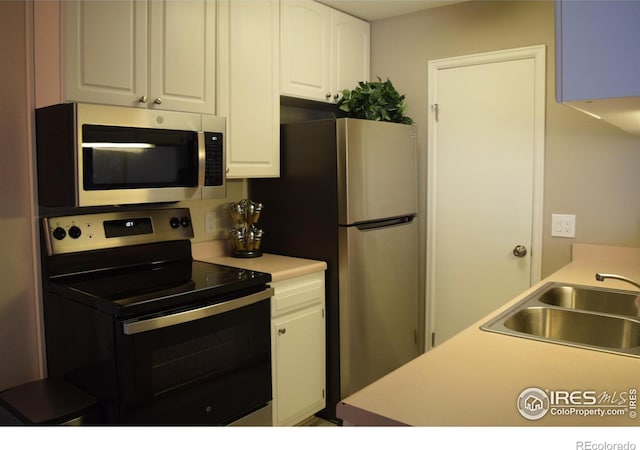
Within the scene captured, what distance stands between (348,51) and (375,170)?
864 mm

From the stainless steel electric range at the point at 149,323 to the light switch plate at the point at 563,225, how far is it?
156 cm

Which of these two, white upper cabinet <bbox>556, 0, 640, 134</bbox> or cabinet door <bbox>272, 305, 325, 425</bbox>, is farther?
cabinet door <bbox>272, 305, 325, 425</bbox>

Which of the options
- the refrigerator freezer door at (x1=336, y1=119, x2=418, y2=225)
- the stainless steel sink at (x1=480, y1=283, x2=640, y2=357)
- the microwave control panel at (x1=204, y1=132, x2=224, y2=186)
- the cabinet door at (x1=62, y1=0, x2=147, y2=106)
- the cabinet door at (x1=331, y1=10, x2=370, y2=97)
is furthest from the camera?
the cabinet door at (x1=331, y1=10, x2=370, y2=97)

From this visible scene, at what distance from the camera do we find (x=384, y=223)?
3023 mm

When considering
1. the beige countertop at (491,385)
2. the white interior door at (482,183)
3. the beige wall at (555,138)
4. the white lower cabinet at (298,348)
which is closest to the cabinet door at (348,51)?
the beige wall at (555,138)

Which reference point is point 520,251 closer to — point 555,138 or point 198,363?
point 555,138

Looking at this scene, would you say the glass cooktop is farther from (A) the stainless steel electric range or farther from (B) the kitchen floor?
(B) the kitchen floor

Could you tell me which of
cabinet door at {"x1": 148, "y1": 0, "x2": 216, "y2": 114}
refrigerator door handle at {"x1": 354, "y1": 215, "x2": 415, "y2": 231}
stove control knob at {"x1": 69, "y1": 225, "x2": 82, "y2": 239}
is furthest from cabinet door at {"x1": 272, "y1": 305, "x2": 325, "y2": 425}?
cabinet door at {"x1": 148, "y1": 0, "x2": 216, "y2": 114}

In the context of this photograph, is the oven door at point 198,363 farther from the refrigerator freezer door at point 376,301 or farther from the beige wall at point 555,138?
the beige wall at point 555,138

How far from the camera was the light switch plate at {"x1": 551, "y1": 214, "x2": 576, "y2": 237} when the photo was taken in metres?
2.86

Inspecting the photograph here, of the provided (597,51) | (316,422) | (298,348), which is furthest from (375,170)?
(597,51)

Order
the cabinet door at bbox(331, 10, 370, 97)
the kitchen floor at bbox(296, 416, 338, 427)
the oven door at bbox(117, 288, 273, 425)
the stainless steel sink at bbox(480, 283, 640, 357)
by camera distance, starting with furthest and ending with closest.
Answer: the cabinet door at bbox(331, 10, 370, 97), the kitchen floor at bbox(296, 416, 338, 427), the oven door at bbox(117, 288, 273, 425), the stainless steel sink at bbox(480, 283, 640, 357)

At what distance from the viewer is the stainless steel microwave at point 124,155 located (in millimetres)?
1945

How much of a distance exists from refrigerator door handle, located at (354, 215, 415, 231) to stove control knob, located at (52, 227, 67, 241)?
1.32 meters
